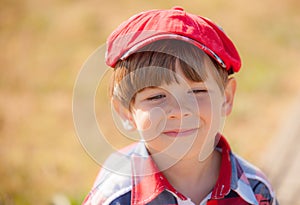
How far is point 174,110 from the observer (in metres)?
1.83

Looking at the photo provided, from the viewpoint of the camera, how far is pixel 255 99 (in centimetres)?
470

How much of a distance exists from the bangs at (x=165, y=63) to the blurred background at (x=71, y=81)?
3.75ft

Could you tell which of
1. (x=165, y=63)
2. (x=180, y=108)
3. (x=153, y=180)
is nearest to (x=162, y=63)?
(x=165, y=63)

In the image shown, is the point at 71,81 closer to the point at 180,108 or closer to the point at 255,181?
the point at 255,181

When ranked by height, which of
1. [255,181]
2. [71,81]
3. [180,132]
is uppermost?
[180,132]

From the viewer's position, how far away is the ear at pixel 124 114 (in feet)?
6.68

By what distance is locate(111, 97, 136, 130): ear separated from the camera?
6.68 feet

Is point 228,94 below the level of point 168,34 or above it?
below

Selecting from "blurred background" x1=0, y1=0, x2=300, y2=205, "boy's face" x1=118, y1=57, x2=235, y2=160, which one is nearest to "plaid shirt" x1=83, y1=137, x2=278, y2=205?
"boy's face" x1=118, y1=57, x2=235, y2=160

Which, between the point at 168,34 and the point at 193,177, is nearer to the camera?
the point at 168,34

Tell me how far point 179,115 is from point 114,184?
1.21 feet

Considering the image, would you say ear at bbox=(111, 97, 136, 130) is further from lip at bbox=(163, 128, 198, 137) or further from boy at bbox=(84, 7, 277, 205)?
lip at bbox=(163, 128, 198, 137)

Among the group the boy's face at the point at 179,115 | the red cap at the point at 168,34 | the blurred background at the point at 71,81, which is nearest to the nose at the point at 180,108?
the boy's face at the point at 179,115

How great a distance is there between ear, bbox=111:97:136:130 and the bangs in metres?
0.17
